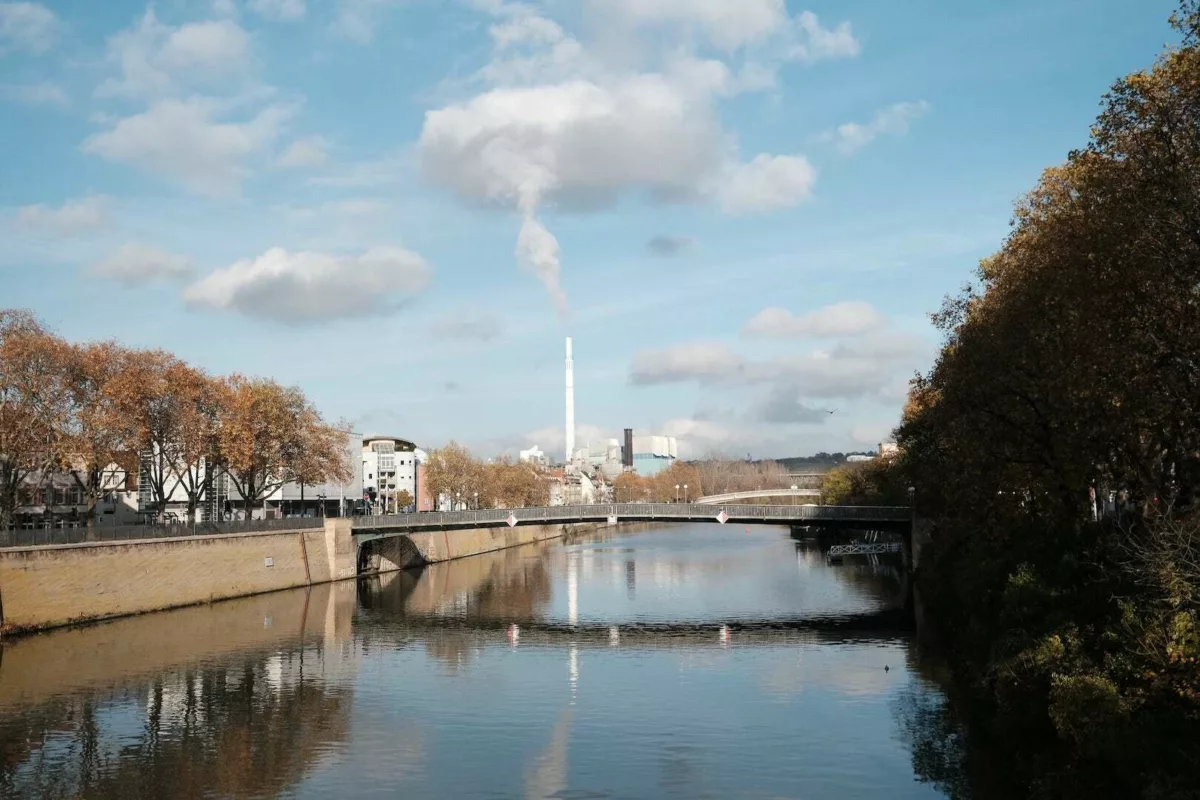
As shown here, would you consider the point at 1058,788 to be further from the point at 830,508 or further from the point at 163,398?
the point at 163,398

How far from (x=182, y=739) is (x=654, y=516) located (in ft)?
172

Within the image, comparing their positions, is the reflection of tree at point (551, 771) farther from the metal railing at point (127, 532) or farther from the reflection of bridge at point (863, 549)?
the reflection of bridge at point (863, 549)

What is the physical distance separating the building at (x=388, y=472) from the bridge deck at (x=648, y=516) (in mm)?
61142

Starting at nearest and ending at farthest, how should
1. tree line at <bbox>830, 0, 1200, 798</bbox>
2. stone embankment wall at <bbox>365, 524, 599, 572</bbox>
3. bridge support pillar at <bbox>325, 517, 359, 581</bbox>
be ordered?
tree line at <bbox>830, 0, 1200, 798</bbox> → bridge support pillar at <bbox>325, 517, 359, 581</bbox> → stone embankment wall at <bbox>365, 524, 599, 572</bbox>

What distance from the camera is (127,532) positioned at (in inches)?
2596

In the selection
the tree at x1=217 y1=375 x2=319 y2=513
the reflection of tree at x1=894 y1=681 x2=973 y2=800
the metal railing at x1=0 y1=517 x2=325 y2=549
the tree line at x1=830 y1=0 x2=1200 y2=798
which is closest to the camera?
the tree line at x1=830 y1=0 x2=1200 y2=798

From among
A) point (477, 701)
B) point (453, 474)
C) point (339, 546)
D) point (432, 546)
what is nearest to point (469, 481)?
point (453, 474)

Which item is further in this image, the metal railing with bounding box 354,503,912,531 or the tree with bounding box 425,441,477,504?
the tree with bounding box 425,441,477,504

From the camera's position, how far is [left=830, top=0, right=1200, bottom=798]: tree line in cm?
2497

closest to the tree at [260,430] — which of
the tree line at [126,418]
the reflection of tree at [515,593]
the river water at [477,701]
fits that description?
the tree line at [126,418]

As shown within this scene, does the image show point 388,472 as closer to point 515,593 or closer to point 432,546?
point 432,546

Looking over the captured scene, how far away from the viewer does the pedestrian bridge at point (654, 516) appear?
8250 centimetres

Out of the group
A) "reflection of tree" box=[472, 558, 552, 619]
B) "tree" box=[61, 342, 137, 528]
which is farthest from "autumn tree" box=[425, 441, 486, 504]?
"tree" box=[61, 342, 137, 528]

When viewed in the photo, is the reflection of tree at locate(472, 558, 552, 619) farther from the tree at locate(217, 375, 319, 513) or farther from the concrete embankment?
the tree at locate(217, 375, 319, 513)
